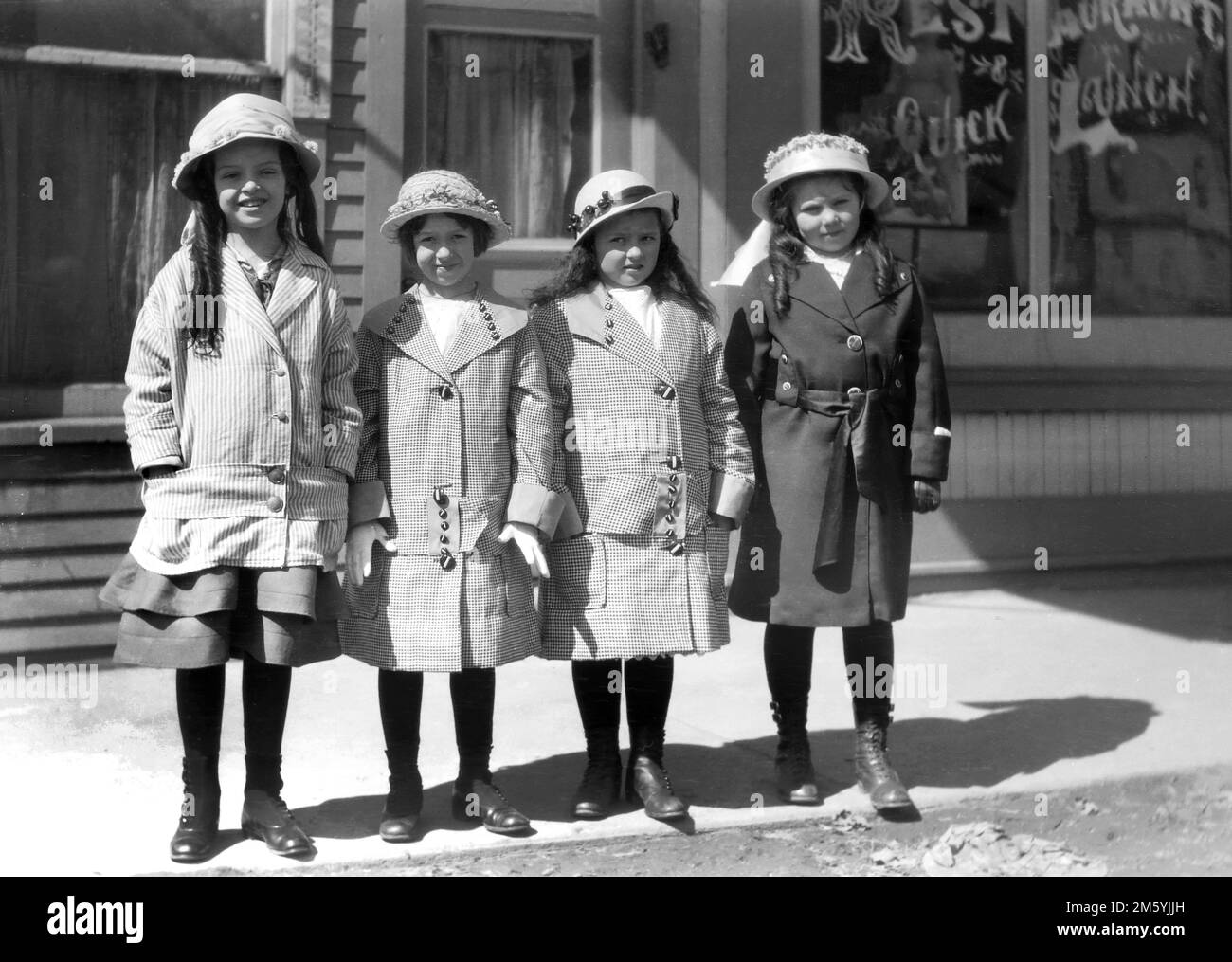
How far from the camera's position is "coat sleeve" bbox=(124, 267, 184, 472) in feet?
11.6

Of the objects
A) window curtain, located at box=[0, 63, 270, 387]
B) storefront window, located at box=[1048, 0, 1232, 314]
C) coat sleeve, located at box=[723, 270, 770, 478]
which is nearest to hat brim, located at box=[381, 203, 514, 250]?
→ coat sleeve, located at box=[723, 270, 770, 478]

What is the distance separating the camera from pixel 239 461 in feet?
11.5

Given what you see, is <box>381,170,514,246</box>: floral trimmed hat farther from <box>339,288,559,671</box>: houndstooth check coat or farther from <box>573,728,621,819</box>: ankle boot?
<box>573,728,621,819</box>: ankle boot

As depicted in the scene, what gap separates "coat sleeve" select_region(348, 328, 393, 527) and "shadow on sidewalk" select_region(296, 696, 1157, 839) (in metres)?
0.84

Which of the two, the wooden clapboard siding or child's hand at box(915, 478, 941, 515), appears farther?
the wooden clapboard siding

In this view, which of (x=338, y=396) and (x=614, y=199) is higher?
(x=614, y=199)

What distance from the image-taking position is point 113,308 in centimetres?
605

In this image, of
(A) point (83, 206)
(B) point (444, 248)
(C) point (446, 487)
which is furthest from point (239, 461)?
(A) point (83, 206)

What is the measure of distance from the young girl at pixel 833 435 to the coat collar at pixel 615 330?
40cm

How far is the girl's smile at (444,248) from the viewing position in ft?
12.6

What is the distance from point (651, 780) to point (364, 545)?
3.28ft

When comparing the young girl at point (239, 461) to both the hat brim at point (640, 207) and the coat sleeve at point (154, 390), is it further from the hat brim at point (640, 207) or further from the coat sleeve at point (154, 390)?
the hat brim at point (640, 207)

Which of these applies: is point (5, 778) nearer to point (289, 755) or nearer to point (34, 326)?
point (289, 755)

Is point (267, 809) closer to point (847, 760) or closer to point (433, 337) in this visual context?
point (433, 337)
